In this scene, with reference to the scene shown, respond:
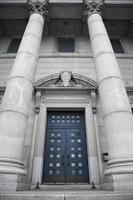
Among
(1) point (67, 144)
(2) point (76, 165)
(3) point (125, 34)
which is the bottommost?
(2) point (76, 165)

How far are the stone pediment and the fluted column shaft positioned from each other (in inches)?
89.2

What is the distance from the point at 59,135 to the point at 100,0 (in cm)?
793

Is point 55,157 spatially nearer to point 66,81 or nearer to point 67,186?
point 67,186

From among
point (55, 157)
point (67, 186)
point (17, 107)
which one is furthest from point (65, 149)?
point (17, 107)

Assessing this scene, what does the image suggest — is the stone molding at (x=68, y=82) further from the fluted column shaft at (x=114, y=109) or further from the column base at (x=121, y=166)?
the column base at (x=121, y=166)

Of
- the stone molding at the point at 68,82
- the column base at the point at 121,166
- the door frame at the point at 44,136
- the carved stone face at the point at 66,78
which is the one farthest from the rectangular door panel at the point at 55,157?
the column base at the point at 121,166

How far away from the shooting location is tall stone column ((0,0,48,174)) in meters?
3.98

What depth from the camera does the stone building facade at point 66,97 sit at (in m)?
4.18

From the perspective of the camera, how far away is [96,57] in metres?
6.23

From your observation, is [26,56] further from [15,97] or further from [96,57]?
[96,57]

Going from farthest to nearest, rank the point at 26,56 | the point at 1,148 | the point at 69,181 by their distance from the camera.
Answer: the point at 69,181, the point at 26,56, the point at 1,148

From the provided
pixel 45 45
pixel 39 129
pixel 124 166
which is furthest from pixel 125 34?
pixel 124 166

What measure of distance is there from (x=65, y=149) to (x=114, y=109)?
3619 millimetres

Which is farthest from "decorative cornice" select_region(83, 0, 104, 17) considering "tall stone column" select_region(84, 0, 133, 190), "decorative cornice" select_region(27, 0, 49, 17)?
"decorative cornice" select_region(27, 0, 49, 17)
